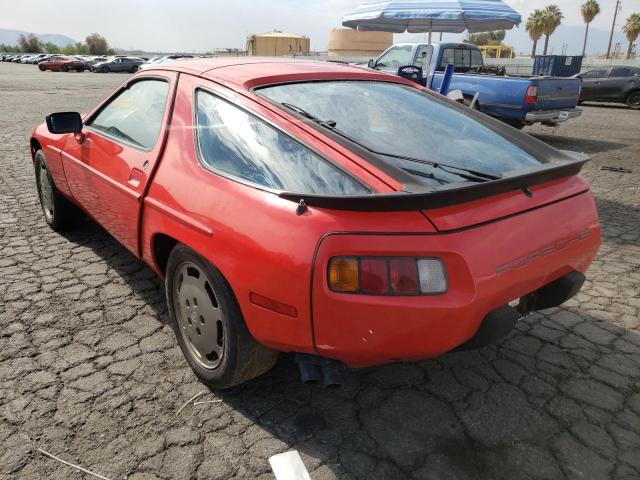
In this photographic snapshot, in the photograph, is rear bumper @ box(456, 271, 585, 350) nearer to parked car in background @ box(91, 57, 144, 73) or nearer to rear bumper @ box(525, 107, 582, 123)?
rear bumper @ box(525, 107, 582, 123)

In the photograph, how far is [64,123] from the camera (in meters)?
3.40

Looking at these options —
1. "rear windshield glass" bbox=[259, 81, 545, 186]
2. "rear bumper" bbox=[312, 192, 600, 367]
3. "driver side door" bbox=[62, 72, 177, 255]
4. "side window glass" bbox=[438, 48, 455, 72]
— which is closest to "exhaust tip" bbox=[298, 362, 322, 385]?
"rear bumper" bbox=[312, 192, 600, 367]

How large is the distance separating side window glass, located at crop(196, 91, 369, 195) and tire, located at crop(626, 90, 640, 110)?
710 inches

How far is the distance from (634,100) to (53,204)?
1823 cm

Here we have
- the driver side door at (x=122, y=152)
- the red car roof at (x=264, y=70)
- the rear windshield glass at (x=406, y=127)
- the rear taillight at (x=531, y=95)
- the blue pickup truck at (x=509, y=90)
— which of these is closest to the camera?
the rear windshield glass at (x=406, y=127)

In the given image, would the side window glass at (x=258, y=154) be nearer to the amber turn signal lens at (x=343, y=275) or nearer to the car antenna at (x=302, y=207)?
the car antenna at (x=302, y=207)

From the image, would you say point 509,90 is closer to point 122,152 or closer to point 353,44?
point 122,152

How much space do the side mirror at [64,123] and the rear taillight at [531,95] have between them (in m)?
7.75

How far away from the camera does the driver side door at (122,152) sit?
272 cm

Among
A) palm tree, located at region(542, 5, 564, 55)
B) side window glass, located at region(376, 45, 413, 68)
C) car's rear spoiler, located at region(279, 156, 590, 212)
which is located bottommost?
car's rear spoiler, located at region(279, 156, 590, 212)

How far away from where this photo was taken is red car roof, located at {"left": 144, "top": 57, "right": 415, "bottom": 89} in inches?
100

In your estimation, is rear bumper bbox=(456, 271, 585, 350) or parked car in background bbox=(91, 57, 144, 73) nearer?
rear bumper bbox=(456, 271, 585, 350)

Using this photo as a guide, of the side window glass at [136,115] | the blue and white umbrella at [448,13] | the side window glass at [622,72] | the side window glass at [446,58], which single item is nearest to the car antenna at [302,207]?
the side window glass at [136,115]

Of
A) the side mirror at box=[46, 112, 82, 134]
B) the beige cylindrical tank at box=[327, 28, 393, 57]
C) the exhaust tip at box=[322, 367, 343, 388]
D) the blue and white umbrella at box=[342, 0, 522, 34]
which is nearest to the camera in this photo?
the exhaust tip at box=[322, 367, 343, 388]
